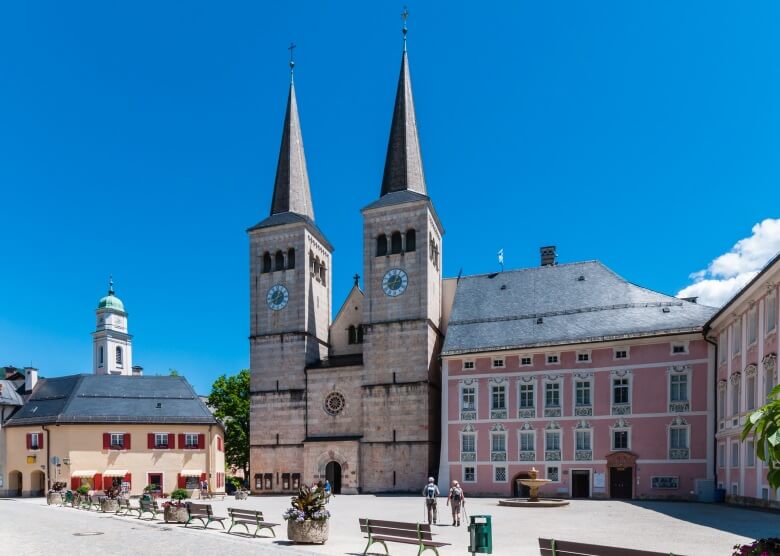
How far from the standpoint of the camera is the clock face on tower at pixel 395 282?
47969 millimetres

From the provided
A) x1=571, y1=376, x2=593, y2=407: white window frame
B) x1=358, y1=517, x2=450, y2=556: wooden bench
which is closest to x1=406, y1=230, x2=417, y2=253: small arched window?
x1=571, y1=376, x2=593, y2=407: white window frame

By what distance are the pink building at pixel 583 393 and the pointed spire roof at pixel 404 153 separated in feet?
39.5

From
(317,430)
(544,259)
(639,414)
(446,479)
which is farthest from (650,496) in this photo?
(317,430)

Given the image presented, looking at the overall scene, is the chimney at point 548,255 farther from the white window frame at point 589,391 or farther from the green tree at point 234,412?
the green tree at point 234,412

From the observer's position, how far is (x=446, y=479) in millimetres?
42125

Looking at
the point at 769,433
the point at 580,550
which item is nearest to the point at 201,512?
the point at 580,550

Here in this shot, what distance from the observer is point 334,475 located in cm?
4784

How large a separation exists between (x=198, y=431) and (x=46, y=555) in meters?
37.3

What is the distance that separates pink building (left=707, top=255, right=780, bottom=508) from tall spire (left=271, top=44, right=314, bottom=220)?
33.2 m

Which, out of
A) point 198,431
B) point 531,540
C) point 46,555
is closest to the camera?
point 46,555

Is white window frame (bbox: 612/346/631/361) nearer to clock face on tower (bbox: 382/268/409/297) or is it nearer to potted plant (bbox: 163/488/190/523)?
clock face on tower (bbox: 382/268/409/297)

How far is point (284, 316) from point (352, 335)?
246 inches

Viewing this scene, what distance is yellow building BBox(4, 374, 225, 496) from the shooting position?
1917 inches

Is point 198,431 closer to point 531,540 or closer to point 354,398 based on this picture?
point 354,398
